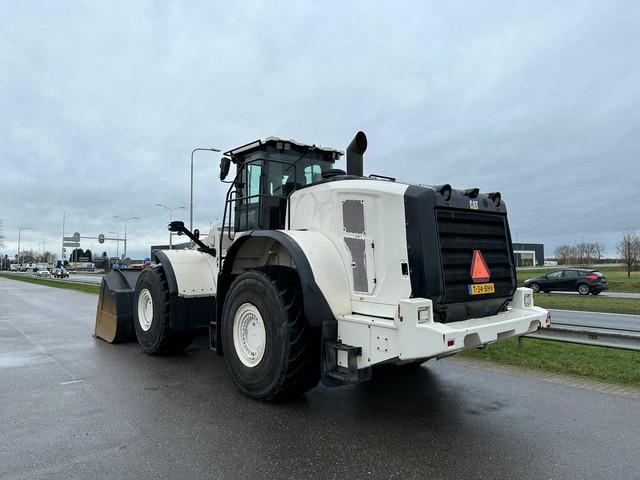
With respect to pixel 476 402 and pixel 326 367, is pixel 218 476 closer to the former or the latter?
pixel 326 367

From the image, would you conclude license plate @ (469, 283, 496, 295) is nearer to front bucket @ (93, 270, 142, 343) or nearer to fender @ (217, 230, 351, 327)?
fender @ (217, 230, 351, 327)

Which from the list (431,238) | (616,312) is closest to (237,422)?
(431,238)

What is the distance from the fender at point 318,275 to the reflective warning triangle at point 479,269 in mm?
1282

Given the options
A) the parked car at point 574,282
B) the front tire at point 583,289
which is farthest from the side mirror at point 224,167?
the front tire at point 583,289

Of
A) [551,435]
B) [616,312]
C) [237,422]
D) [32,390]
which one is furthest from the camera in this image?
[616,312]

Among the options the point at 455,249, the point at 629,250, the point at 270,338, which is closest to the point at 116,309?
the point at 270,338

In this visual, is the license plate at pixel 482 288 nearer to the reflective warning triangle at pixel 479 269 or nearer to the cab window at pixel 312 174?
the reflective warning triangle at pixel 479 269

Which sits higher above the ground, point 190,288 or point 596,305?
point 190,288

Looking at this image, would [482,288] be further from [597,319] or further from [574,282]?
[574,282]

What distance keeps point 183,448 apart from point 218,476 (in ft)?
2.00

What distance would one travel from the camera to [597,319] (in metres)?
13.9

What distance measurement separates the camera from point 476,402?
494 cm

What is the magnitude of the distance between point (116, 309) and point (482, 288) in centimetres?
628

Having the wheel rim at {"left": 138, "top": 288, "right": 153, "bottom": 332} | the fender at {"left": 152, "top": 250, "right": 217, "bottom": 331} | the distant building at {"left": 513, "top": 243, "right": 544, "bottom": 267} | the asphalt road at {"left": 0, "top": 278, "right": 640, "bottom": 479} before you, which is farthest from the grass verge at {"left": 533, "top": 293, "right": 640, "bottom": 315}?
the distant building at {"left": 513, "top": 243, "right": 544, "bottom": 267}
